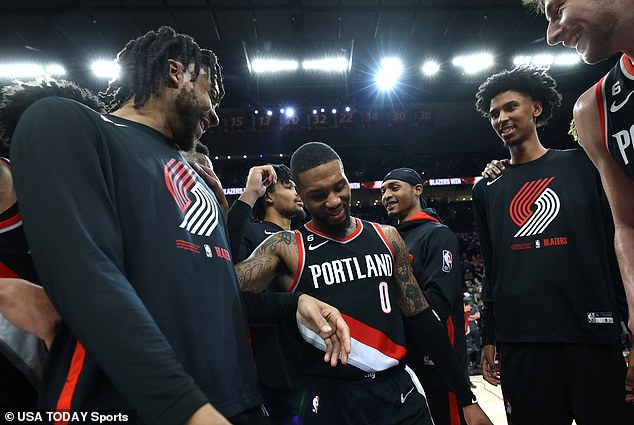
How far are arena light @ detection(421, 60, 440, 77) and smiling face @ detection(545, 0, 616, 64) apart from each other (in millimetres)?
12082

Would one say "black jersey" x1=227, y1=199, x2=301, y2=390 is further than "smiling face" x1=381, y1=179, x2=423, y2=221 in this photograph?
No

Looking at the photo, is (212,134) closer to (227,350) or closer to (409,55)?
(409,55)

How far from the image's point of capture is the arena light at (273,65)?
12.8 metres

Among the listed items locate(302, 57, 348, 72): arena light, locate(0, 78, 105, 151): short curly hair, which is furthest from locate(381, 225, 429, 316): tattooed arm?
locate(302, 57, 348, 72): arena light

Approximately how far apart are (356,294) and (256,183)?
2.64 feet

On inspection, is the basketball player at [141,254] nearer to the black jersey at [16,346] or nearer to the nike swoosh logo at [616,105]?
the black jersey at [16,346]

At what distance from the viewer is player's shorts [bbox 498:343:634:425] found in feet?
6.72

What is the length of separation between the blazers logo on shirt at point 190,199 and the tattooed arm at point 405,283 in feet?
3.95

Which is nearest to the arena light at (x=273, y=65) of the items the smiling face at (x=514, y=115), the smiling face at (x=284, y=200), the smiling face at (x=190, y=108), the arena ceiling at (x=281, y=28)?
the arena ceiling at (x=281, y=28)

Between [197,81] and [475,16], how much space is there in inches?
424

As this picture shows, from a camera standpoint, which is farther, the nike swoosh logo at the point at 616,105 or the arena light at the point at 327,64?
the arena light at the point at 327,64

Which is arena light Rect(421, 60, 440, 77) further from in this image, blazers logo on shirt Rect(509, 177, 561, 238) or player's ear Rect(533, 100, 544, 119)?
blazers logo on shirt Rect(509, 177, 561, 238)

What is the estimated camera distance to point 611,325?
212cm

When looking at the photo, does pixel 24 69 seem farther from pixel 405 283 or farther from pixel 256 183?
pixel 405 283
